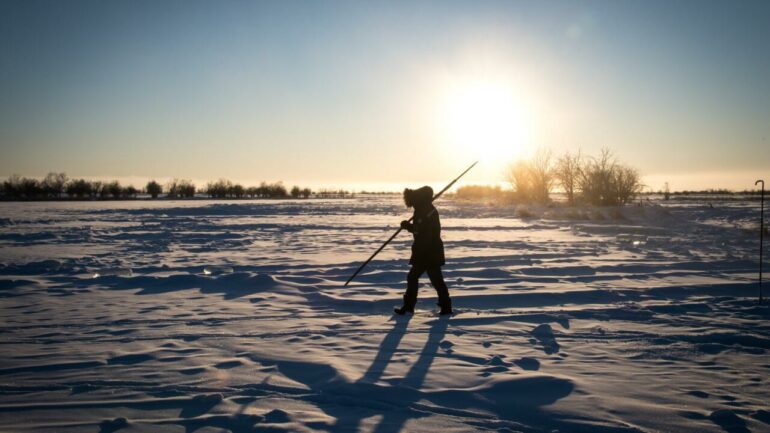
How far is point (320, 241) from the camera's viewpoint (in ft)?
43.8

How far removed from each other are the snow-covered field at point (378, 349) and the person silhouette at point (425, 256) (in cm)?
26

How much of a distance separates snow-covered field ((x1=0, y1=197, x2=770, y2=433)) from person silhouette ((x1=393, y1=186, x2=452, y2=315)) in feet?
0.86

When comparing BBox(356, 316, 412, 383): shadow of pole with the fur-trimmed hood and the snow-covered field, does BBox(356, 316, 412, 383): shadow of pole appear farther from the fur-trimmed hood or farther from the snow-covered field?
the fur-trimmed hood

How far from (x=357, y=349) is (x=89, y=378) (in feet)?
7.11

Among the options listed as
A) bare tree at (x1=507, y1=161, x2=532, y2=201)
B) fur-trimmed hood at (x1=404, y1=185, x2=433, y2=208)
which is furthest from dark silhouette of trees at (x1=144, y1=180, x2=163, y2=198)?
fur-trimmed hood at (x1=404, y1=185, x2=433, y2=208)

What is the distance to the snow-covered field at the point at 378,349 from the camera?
8.91ft

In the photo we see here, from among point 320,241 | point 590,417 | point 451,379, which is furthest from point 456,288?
point 320,241

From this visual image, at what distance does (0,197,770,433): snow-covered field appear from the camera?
271cm

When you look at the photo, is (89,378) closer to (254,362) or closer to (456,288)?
(254,362)

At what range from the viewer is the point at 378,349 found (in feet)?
13.0

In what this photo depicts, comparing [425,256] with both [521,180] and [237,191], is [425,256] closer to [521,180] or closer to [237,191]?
[521,180]

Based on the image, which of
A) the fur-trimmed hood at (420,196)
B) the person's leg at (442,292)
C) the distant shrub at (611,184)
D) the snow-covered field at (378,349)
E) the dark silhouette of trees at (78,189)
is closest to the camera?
the snow-covered field at (378,349)

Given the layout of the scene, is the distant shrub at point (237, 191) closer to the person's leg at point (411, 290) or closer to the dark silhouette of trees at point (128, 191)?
the dark silhouette of trees at point (128, 191)

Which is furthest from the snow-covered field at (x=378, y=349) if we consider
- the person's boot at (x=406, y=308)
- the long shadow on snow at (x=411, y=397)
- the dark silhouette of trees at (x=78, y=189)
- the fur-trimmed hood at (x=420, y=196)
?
the dark silhouette of trees at (x=78, y=189)
